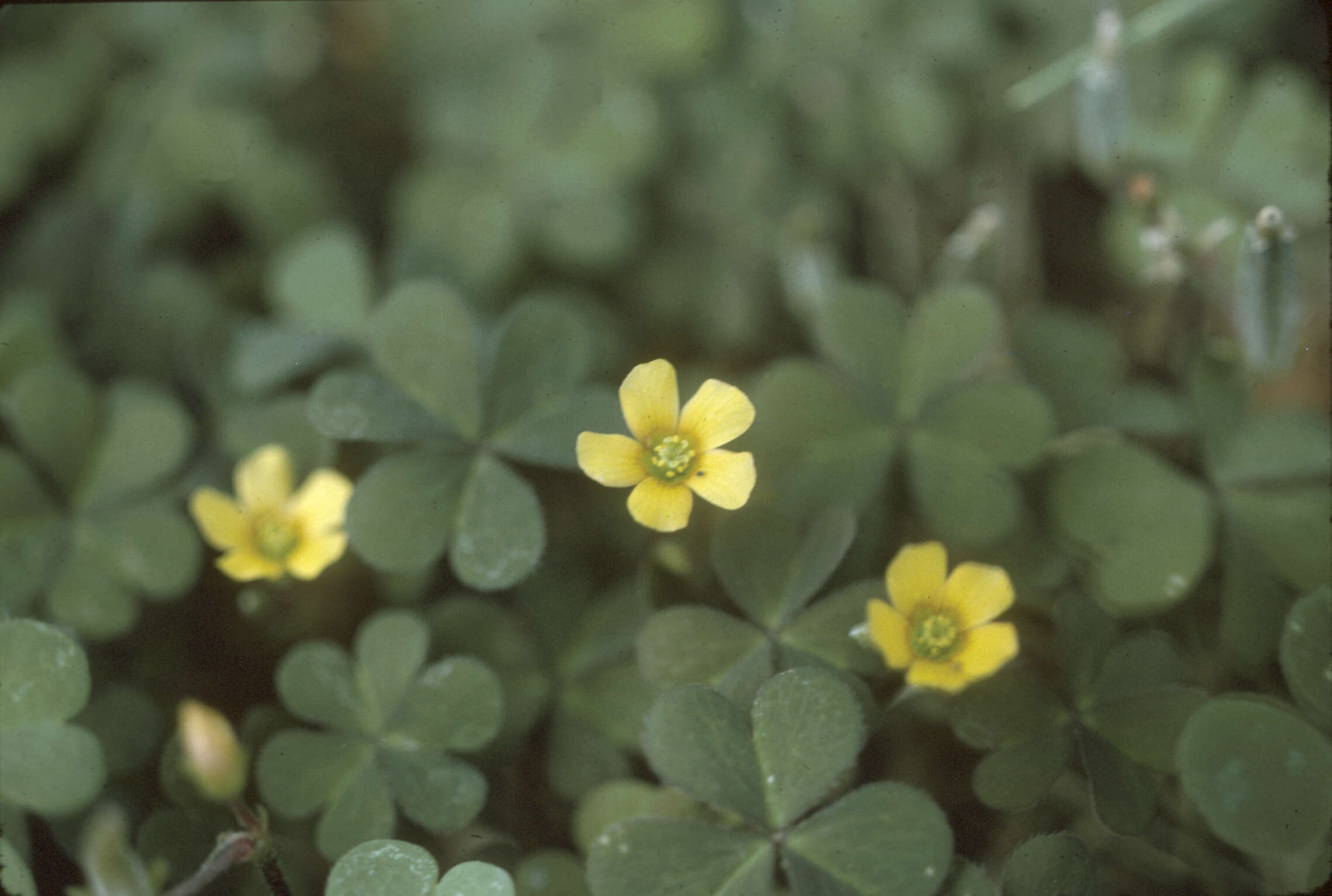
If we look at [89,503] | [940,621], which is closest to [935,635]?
[940,621]

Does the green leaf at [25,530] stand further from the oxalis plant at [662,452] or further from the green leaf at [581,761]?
the green leaf at [581,761]

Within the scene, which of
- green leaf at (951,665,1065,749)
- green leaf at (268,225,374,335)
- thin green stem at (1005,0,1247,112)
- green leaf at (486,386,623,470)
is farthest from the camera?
thin green stem at (1005,0,1247,112)

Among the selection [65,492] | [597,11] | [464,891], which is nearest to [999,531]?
[464,891]

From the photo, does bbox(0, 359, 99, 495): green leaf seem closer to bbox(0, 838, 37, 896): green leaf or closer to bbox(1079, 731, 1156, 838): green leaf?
bbox(0, 838, 37, 896): green leaf

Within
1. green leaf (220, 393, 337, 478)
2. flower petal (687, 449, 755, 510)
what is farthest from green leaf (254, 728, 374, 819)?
flower petal (687, 449, 755, 510)

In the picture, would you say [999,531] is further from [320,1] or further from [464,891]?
[320,1]

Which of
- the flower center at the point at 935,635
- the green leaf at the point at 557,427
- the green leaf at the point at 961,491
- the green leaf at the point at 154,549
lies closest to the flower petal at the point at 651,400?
the green leaf at the point at 557,427
